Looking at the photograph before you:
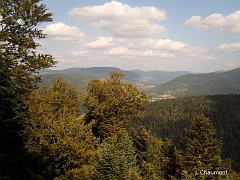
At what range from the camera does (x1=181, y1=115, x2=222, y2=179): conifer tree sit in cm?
2761

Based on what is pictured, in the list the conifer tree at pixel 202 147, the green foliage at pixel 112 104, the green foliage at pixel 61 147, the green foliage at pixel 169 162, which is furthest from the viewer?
the green foliage at pixel 169 162

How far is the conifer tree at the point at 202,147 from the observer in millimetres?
27609

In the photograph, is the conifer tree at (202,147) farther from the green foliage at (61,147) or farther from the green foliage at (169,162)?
the green foliage at (61,147)

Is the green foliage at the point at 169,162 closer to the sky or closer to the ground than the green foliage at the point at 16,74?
closer to the ground

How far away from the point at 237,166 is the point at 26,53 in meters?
151

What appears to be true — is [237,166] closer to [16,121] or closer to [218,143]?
[218,143]

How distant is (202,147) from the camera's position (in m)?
28.5

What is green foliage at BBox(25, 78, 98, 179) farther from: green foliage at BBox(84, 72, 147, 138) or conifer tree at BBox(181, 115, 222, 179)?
conifer tree at BBox(181, 115, 222, 179)

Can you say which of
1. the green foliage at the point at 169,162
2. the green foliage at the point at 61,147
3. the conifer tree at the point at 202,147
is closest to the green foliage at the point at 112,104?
the conifer tree at the point at 202,147

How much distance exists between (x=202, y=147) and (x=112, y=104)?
14.1 metres

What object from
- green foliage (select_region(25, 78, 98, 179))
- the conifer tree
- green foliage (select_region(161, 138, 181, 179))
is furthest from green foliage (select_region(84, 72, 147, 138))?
green foliage (select_region(161, 138, 181, 179))

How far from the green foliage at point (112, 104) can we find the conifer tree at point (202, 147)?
8.62 m

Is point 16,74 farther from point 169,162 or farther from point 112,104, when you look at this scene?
point 169,162

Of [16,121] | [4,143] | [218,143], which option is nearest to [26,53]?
[16,121]
